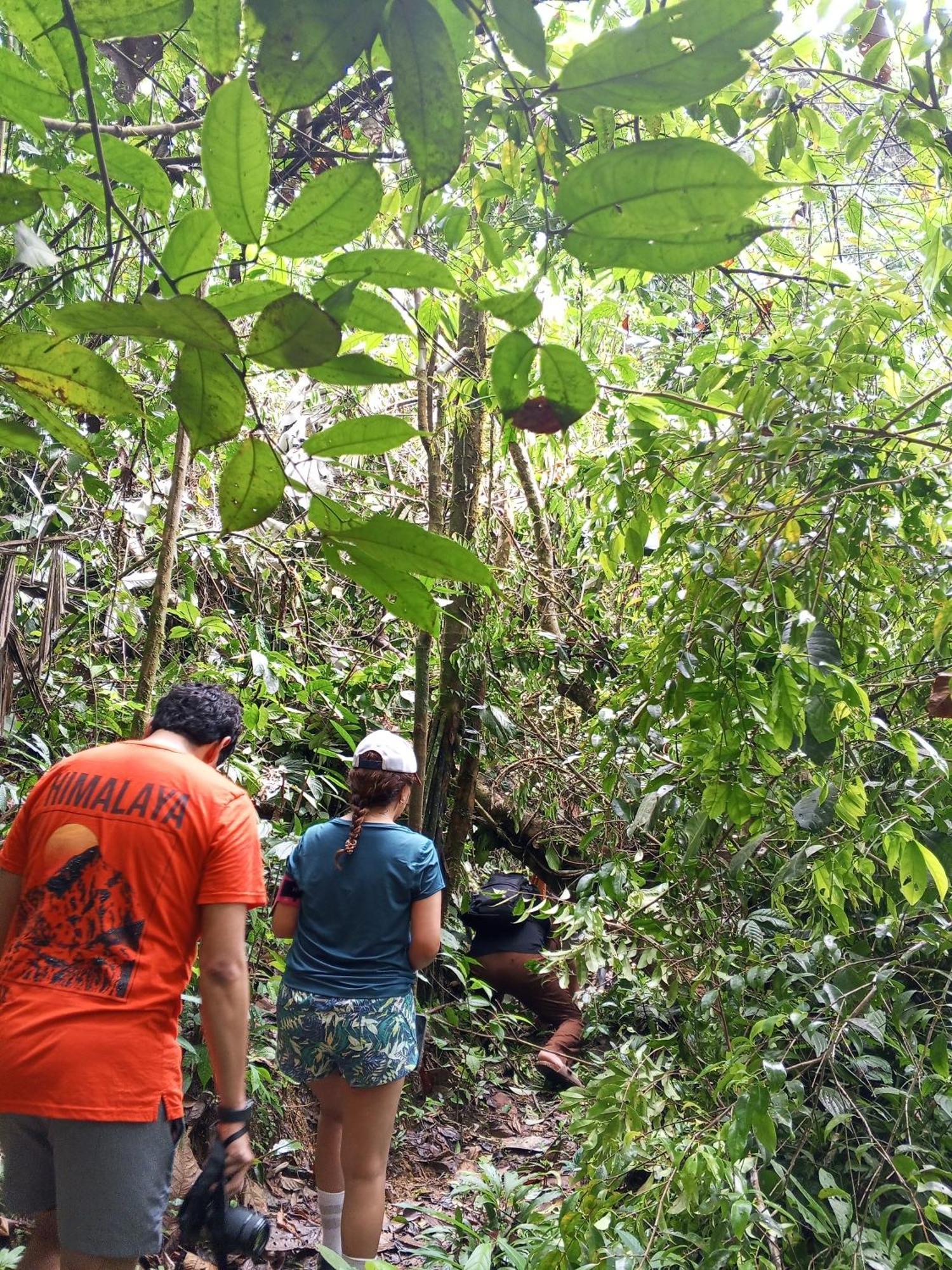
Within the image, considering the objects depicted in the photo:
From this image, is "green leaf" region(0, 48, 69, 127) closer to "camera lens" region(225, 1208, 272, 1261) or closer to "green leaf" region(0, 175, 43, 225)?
"green leaf" region(0, 175, 43, 225)

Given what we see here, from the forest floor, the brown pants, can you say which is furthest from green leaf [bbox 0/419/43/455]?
the brown pants

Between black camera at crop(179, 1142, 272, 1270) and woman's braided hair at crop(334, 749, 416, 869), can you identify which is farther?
woman's braided hair at crop(334, 749, 416, 869)

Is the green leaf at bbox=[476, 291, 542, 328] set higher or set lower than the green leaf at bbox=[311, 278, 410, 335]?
lower

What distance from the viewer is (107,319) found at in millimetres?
476

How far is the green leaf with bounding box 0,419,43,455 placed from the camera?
74cm

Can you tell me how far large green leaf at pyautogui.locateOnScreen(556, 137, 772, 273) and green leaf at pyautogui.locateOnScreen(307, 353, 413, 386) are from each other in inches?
4.5

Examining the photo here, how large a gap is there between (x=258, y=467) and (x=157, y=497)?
10.0ft

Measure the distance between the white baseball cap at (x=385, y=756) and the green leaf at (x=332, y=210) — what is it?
2.28 m

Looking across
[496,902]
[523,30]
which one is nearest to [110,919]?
[523,30]

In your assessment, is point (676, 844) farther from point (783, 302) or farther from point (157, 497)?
point (157, 497)

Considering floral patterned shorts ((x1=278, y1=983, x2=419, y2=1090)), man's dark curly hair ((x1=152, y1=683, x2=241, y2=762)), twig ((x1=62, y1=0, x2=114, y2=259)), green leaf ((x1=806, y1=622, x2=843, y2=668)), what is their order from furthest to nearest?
floral patterned shorts ((x1=278, y1=983, x2=419, y2=1090)) < man's dark curly hair ((x1=152, y1=683, x2=241, y2=762)) < green leaf ((x1=806, y1=622, x2=843, y2=668)) < twig ((x1=62, y1=0, x2=114, y2=259))

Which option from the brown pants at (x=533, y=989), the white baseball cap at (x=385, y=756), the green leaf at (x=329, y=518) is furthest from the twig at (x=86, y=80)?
the brown pants at (x=533, y=989)

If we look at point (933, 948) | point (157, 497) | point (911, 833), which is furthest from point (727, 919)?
point (157, 497)

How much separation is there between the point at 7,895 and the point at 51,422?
1588mm
